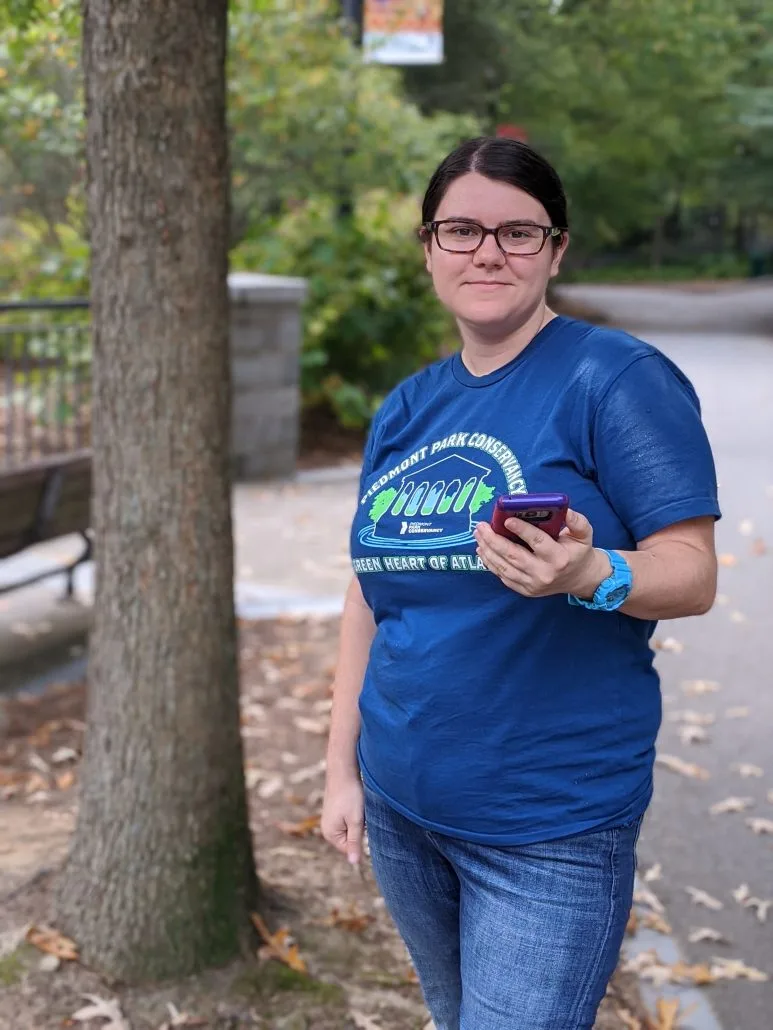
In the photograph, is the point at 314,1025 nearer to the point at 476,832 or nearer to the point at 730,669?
the point at 476,832

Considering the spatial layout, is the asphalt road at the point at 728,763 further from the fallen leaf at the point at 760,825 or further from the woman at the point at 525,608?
the woman at the point at 525,608

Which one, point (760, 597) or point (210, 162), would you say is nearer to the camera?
point (210, 162)

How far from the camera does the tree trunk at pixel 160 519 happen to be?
2.77 m

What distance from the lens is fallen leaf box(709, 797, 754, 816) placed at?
4.41 metres

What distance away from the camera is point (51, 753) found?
16.2 feet

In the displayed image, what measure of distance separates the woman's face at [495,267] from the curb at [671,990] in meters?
2.14

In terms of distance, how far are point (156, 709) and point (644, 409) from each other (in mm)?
1726

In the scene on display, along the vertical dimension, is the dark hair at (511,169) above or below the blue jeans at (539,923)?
above

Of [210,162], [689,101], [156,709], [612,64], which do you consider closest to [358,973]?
[156,709]

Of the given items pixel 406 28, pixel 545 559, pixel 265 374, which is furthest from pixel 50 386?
pixel 545 559

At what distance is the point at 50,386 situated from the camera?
8570 mm

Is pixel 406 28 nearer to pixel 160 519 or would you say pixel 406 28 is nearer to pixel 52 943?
pixel 160 519

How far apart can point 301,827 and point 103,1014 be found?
1.29m

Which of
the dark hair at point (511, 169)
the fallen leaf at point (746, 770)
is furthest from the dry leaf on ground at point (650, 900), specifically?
the dark hair at point (511, 169)
